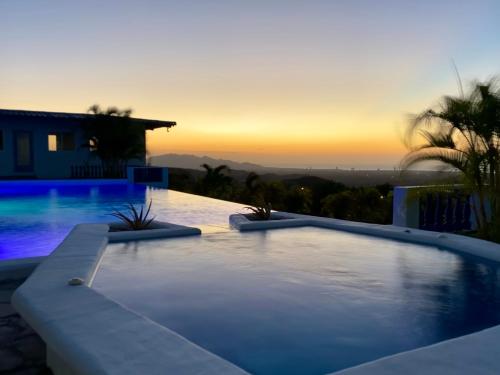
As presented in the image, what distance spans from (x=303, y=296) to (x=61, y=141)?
2480 cm

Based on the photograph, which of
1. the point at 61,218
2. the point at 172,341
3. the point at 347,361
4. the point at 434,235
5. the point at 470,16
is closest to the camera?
the point at 172,341

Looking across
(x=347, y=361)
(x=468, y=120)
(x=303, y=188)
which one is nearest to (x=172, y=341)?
(x=347, y=361)

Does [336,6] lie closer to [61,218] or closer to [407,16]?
[407,16]

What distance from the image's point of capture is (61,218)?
11.2 meters

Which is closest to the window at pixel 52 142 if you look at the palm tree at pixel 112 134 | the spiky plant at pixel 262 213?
the palm tree at pixel 112 134

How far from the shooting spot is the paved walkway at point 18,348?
10.2 ft

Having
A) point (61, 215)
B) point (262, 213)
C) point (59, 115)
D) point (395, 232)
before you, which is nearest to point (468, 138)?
point (395, 232)

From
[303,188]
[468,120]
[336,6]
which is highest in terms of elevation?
[336,6]

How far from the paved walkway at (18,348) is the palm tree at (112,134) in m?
21.3

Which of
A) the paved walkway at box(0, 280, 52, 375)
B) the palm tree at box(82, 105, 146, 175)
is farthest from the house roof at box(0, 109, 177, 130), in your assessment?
the paved walkway at box(0, 280, 52, 375)

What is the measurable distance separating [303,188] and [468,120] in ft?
62.7

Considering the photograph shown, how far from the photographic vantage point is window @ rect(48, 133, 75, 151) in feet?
83.6

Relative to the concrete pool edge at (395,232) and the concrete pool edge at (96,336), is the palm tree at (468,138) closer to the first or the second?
the concrete pool edge at (395,232)

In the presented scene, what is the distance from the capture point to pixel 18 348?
345 centimetres
